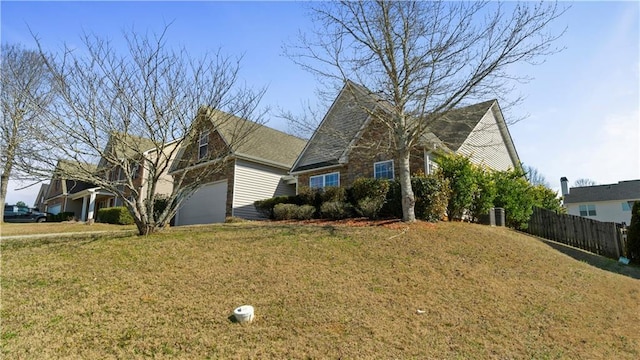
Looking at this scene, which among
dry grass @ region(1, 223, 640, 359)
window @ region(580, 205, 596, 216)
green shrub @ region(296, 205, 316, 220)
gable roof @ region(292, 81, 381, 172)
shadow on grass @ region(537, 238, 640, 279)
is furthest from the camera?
window @ region(580, 205, 596, 216)

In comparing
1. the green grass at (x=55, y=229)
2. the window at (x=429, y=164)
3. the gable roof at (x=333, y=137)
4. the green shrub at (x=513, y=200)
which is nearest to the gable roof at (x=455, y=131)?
the window at (x=429, y=164)

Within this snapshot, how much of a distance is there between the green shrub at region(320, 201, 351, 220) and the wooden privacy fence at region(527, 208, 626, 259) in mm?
9016

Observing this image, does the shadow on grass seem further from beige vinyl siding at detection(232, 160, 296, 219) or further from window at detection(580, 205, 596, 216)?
window at detection(580, 205, 596, 216)

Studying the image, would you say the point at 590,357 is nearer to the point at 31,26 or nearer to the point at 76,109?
the point at 76,109

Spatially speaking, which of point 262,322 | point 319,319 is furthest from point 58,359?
point 319,319

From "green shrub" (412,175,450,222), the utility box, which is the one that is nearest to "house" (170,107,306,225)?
"green shrub" (412,175,450,222)

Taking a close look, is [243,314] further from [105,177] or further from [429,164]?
[429,164]

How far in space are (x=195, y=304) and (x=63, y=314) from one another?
71.2 inches

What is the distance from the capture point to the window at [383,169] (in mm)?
16312

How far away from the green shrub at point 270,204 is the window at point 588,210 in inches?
1407

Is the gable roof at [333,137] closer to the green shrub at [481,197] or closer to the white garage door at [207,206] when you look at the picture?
the white garage door at [207,206]

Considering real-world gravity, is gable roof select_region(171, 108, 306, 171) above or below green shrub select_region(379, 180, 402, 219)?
above

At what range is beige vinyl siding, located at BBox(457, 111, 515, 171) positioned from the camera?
18266 millimetres

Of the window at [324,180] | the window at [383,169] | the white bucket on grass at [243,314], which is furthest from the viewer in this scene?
the window at [324,180]
